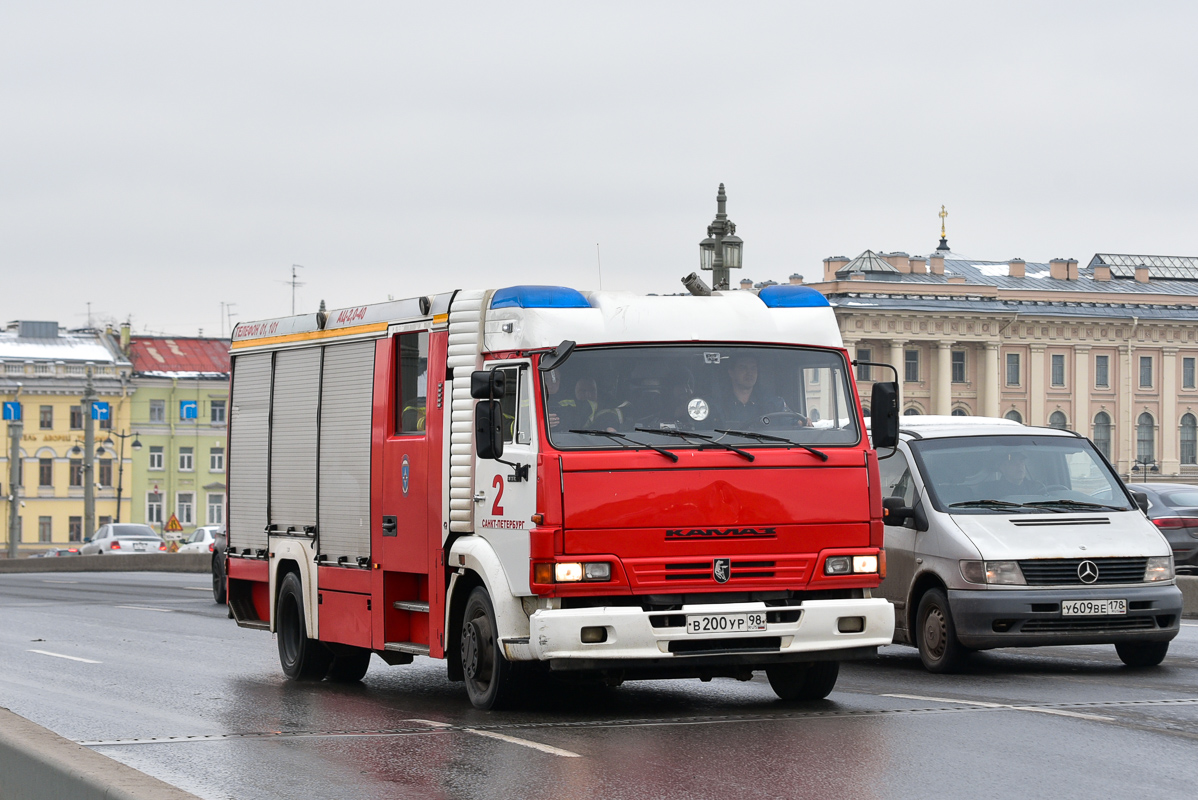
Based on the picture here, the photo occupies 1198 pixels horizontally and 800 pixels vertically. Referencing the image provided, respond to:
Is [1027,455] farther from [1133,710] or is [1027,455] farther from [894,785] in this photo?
[894,785]

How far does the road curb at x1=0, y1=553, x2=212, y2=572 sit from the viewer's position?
4734cm

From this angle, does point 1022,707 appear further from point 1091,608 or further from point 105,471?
point 105,471

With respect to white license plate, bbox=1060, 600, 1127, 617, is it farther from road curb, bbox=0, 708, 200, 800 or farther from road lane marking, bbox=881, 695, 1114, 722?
road curb, bbox=0, 708, 200, 800

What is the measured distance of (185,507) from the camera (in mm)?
112250

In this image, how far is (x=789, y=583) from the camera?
34.7ft

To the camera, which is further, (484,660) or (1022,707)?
(484,660)

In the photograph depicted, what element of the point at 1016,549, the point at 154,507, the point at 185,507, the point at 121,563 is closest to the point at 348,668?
the point at 1016,549

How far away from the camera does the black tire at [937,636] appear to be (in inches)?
527

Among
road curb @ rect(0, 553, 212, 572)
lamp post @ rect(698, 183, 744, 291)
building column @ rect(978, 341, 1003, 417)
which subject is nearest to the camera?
lamp post @ rect(698, 183, 744, 291)

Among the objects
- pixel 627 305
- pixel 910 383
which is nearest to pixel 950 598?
pixel 627 305

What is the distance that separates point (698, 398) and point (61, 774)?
4.95 m

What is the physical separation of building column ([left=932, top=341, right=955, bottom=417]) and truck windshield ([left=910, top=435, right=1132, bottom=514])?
106m

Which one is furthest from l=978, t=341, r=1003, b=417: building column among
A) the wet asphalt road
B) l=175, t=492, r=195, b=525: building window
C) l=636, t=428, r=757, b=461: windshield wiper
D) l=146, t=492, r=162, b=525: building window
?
l=636, t=428, r=757, b=461: windshield wiper

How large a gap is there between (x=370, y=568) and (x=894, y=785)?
18.3ft
